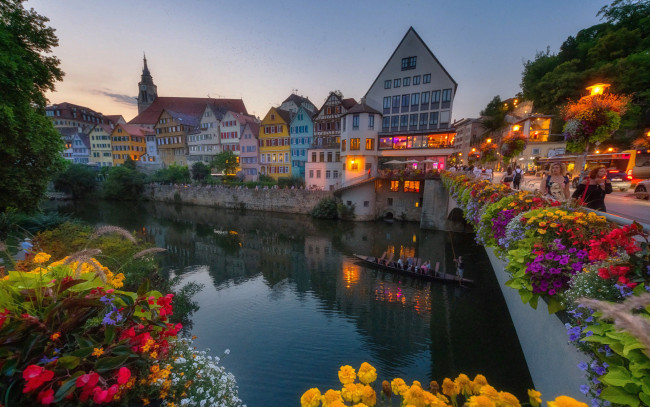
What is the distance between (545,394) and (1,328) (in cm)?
692

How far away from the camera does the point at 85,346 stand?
7.54 ft

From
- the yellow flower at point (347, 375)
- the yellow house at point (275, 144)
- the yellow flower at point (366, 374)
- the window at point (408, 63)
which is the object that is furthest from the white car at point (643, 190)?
the yellow house at point (275, 144)

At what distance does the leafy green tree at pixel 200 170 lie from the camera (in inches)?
2047

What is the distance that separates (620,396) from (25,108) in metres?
18.2

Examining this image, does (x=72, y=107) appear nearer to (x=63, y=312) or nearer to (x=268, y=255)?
(x=268, y=255)

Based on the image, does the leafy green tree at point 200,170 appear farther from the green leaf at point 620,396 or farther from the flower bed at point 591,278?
the green leaf at point 620,396

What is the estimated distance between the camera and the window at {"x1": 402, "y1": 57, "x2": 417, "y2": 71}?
3216cm

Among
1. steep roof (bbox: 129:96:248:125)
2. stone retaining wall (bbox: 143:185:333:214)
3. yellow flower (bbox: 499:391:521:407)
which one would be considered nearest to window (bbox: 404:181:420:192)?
stone retaining wall (bbox: 143:185:333:214)

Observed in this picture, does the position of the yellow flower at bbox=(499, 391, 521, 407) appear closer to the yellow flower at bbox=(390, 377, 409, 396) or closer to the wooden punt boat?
the yellow flower at bbox=(390, 377, 409, 396)

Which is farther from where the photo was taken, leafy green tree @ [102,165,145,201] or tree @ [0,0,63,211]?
leafy green tree @ [102,165,145,201]

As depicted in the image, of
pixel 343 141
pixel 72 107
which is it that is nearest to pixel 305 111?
pixel 343 141

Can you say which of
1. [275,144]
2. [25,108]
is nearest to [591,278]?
[25,108]

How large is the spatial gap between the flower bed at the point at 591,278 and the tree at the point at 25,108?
52.7ft

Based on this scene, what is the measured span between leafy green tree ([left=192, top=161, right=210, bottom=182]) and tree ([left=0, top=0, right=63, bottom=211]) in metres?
40.1
